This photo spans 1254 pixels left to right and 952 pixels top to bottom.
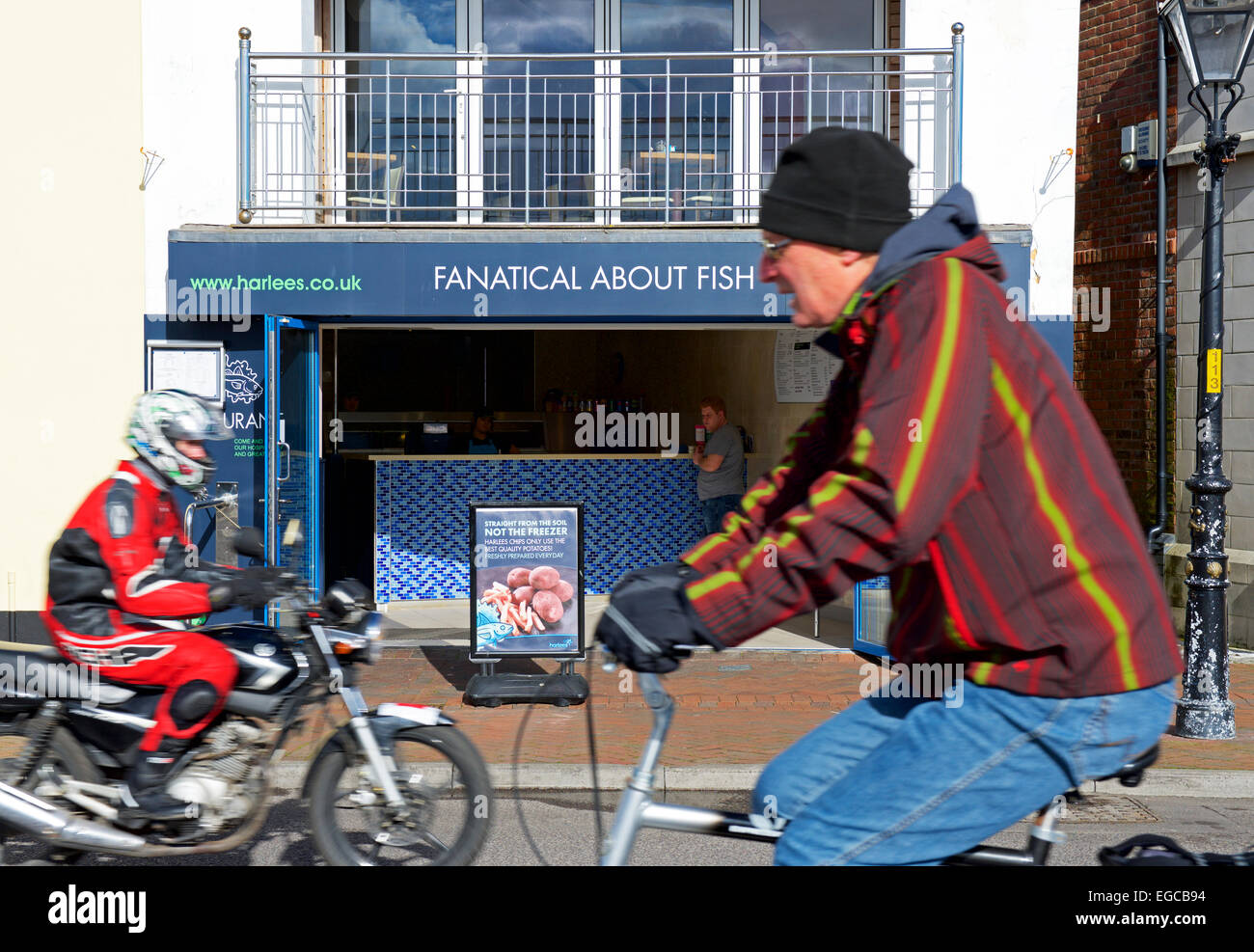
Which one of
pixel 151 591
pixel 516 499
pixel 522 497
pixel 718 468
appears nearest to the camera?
pixel 151 591

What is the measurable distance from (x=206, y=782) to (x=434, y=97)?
770 centimetres

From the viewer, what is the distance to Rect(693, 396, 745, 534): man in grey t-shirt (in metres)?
12.1

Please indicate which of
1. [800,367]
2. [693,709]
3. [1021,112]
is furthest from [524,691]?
[1021,112]

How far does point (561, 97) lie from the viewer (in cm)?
1053

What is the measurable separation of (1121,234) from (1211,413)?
5493 millimetres

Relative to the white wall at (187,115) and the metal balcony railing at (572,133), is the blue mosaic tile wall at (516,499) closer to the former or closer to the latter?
the metal balcony railing at (572,133)

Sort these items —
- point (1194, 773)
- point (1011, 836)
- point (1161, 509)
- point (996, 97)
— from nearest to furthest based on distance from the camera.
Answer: point (1011, 836) < point (1194, 773) < point (996, 97) < point (1161, 509)

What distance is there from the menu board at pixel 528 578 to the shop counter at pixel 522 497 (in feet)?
12.8

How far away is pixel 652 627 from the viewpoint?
6.49 ft

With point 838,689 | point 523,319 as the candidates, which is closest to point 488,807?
point 838,689

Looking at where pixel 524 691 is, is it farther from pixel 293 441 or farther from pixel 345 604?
pixel 345 604

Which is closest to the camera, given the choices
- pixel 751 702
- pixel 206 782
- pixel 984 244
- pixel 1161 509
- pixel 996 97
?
pixel 984 244

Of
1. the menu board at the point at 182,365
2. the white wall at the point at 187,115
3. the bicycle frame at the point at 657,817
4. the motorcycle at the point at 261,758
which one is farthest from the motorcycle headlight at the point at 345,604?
the white wall at the point at 187,115

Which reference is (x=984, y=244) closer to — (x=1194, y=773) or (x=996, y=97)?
(x=1194, y=773)
